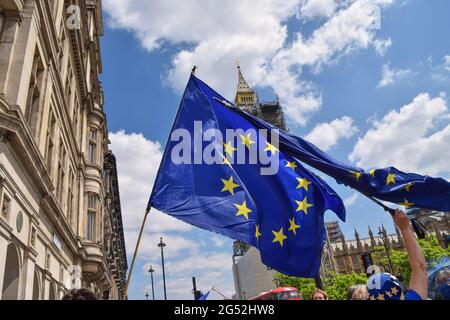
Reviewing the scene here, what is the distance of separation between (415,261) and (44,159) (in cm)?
1461

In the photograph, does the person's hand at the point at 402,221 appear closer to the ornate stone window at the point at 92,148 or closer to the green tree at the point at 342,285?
the ornate stone window at the point at 92,148

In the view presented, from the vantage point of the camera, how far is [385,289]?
3.37 m

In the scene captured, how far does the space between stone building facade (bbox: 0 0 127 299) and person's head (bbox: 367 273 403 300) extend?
944 cm

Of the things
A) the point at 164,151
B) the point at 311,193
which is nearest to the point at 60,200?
the point at 164,151

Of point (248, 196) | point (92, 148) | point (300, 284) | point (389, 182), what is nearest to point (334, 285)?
point (300, 284)

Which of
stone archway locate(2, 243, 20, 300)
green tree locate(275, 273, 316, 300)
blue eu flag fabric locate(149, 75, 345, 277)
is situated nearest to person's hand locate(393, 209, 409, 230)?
blue eu flag fabric locate(149, 75, 345, 277)

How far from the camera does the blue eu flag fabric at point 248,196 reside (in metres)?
6.72

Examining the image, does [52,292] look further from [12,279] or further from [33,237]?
[12,279]

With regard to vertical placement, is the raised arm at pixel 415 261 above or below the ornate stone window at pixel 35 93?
below

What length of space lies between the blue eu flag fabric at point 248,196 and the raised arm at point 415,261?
307 cm

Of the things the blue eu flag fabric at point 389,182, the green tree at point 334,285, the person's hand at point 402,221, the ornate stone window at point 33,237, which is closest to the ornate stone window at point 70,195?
the ornate stone window at point 33,237

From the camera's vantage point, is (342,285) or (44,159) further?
(342,285)

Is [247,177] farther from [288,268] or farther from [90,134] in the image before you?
[90,134]

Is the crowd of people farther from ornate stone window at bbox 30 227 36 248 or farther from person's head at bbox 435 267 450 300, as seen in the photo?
ornate stone window at bbox 30 227 36 248
